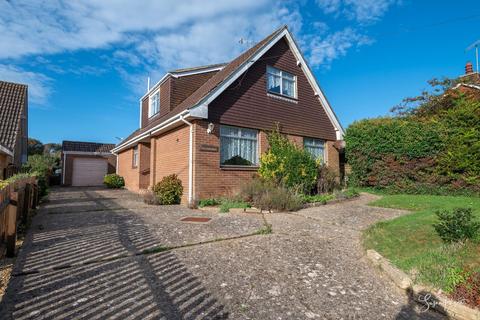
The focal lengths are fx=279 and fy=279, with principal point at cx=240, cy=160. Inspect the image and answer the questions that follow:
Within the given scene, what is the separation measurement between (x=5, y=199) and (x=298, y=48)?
41.5 ft

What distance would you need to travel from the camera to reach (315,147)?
14133mm

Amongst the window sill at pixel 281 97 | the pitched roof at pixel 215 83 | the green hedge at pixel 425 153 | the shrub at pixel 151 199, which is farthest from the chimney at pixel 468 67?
the shrub at pixel 151 199

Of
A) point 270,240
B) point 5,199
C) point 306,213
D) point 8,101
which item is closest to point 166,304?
point 270,240

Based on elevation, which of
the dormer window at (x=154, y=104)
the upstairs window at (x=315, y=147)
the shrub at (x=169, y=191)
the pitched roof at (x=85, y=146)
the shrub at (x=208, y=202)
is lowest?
the shrub at (x=208, y=202)

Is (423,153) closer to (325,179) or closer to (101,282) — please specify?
(325,179)

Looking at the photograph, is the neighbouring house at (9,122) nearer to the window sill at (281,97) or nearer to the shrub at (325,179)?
the window sill at (281,97)

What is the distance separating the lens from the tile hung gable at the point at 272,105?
1088 cm

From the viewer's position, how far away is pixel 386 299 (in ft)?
10.4

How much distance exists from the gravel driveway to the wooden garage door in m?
20.2

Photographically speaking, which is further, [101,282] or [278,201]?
[278,201]

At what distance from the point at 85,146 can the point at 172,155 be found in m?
18.0

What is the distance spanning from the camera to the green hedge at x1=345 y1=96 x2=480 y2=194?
35.8 ft

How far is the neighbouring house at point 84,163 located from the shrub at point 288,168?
19.1 m

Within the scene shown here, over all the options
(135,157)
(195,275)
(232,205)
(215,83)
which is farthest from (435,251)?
(135,157)
